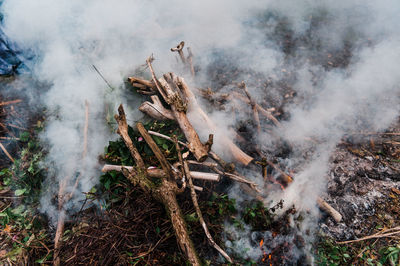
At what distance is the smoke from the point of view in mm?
3357

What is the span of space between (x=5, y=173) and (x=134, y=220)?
83.9 inches

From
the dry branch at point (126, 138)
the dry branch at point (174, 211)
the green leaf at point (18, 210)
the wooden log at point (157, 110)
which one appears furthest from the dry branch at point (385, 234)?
the green leaf at point (18, 210)

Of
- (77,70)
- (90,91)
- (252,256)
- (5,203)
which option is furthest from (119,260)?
(77,70)

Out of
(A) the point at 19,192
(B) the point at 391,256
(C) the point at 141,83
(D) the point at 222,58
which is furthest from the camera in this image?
(D) the point at 222,58

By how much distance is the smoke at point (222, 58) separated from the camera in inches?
132

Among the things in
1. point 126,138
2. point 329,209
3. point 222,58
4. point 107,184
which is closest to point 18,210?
point 107,184

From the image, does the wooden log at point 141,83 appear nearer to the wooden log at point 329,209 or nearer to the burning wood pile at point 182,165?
the burning wood pile at point 182,165

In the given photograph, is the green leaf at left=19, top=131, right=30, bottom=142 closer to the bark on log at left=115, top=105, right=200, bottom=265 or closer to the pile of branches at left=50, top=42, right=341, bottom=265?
the pile of branches at left=50, top=42, right=341, bottom=265

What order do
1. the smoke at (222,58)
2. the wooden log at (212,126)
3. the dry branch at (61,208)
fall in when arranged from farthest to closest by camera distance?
the smoke at (222,58) < the wooden log at (212,126) < the dry branch at (61,208)

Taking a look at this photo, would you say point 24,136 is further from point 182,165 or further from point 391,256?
point 391,256

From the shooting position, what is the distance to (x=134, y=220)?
272 centimetres

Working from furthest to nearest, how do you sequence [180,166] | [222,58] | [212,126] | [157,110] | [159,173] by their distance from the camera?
[222,58] < [157,110] < [212,126] < [180,166] < [159,173]

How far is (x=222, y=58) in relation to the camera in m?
4.65

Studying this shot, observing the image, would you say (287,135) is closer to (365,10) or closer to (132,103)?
(132,103)
